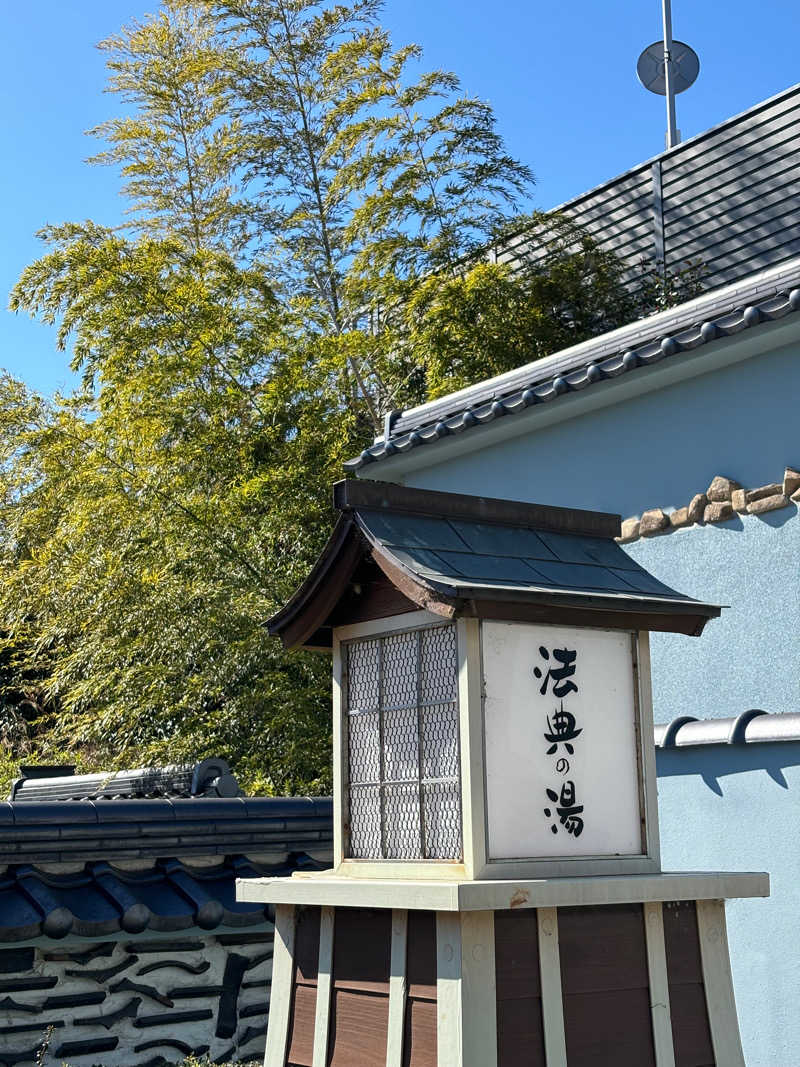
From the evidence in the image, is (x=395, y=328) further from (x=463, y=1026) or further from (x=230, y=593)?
(x=463, y=1026)

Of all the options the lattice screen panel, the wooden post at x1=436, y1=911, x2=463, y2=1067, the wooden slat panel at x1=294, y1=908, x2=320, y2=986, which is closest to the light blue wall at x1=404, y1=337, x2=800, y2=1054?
the lattice screen panel

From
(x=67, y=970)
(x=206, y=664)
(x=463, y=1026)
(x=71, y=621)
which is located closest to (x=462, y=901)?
(x=463, y=1026)

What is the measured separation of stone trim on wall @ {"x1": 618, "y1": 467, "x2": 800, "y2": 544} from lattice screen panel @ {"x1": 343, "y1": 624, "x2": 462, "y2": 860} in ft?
9.98

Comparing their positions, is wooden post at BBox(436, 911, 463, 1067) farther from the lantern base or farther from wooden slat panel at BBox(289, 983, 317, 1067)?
wooden slat panel at BBox(289, 983, 317, 1067)

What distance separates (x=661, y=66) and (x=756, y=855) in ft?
32.0

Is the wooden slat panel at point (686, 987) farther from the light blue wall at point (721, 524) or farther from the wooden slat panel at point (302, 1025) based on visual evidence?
the light blue wall at point (721, 524)

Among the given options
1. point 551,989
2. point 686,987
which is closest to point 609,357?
point 686,987

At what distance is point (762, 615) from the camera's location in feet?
18.0

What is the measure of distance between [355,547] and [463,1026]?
43.1 inches

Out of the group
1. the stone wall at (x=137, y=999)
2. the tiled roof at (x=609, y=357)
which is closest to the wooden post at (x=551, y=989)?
the stone wall at (x=137, y=999)

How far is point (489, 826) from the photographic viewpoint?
8.67ft

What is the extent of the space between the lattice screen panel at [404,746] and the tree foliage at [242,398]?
514 centimetres

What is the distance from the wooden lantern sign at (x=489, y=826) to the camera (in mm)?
2570

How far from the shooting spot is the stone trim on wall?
5.51m
